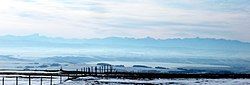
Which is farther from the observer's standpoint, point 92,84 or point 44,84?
point 44,84

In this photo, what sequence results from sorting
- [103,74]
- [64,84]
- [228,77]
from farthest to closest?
[103,74]
[228,77]
[64,84]

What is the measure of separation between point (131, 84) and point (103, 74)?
2103 centimetres

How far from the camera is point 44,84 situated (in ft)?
215

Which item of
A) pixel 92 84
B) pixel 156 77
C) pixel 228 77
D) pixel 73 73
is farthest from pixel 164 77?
pixel 92 84

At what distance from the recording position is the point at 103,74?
255 feet

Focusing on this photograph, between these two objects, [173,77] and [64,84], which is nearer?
[64,84]

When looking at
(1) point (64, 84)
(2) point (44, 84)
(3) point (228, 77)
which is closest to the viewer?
(1) point (64, 84)

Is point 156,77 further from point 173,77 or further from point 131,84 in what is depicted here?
point 131,84

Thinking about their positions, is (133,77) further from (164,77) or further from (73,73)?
(73,73)

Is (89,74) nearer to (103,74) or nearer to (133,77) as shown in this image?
(103,74)

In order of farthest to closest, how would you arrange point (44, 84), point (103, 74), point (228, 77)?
point (103, 74) < point (228, 77) < point (44, 84)

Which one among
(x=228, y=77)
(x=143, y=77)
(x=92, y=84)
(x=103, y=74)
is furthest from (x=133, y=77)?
(x=92, y=84)

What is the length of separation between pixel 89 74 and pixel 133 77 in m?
7.34

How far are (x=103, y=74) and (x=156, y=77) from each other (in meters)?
8.42
